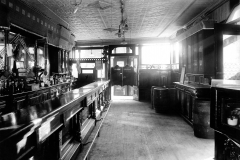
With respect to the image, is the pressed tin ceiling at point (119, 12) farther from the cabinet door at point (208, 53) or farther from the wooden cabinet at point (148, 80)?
the wooden cabinet at point (148, 80)

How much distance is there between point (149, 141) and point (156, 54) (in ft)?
21.8

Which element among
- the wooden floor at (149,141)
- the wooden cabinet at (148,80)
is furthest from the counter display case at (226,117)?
the wooden cabinet at (148,80)

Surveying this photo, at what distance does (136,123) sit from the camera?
16.4 ft

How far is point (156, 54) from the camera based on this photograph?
949 cm

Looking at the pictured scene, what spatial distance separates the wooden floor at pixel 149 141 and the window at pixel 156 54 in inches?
190

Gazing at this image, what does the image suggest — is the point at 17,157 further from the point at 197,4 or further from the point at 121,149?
the point at 197,4

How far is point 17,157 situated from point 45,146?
3.07 ft

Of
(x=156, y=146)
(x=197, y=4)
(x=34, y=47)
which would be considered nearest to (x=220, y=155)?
(x=156, y=146)

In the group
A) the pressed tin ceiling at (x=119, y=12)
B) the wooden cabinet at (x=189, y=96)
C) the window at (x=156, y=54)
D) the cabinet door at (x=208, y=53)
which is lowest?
the wooden cabinet at (x=189, y=96)

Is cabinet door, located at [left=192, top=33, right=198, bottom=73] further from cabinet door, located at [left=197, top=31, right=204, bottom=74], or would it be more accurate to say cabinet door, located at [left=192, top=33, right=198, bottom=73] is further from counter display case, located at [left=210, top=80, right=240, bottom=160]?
counter display case, located at [left=210, top=80, right=240, bottom=160]

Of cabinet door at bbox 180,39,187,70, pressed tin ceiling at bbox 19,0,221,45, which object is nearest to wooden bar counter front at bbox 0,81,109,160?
pressed tin ceiling at bbox 19,0,221,45

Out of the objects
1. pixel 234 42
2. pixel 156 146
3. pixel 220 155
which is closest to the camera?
pixel 220 155

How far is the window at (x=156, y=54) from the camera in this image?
30.9ft

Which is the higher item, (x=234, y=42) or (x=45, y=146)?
(x=234, y=42)
